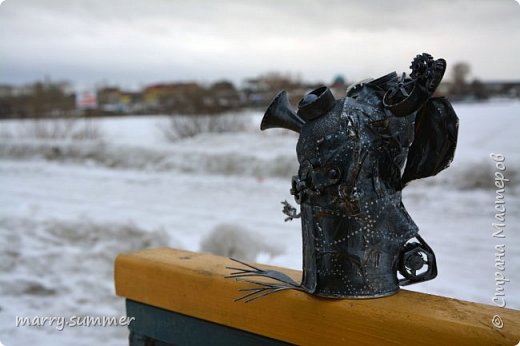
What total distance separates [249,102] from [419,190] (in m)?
5.08

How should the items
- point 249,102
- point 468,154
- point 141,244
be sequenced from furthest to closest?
point 249,102, point 468,154, point 141,244

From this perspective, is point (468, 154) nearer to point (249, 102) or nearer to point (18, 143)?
point (249, 102)

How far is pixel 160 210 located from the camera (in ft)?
18.7

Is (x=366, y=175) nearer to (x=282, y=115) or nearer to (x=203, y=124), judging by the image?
(x=282, y=115)

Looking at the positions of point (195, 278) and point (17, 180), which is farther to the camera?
point (17, 180)

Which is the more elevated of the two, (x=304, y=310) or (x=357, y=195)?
(x=357, y=195)

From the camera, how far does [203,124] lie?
11.6m

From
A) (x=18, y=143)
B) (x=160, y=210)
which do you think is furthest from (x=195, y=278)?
(x=18, y=143)

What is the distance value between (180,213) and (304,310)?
4.18 m

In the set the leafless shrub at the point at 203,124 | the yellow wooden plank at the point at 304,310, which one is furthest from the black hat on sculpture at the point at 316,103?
the leafless shrub at the point at 203,124

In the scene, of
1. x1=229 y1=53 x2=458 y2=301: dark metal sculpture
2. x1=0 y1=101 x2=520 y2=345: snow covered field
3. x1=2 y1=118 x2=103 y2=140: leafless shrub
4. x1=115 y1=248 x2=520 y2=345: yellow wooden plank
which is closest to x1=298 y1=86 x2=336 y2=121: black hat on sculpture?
x1=229 y1=53 x2=458 y2=301: dark metal sculpture

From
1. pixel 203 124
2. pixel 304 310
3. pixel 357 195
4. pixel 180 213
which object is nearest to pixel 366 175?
pixel 357 195

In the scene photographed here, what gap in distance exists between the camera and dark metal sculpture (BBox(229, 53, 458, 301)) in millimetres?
1420

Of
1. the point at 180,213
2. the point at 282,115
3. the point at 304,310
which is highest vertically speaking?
the point at 282,115
